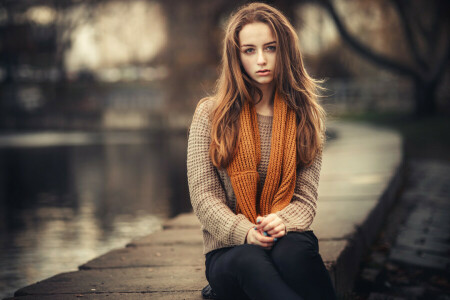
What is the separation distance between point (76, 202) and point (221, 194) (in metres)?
5.21

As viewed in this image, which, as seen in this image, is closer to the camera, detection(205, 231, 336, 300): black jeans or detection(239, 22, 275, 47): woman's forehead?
detection(205, 231, 336, 300): black jeans

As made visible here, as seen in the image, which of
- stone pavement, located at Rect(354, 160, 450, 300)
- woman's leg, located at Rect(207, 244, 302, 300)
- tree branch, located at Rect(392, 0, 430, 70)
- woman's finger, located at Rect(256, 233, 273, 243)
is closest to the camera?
woman's leg, located at Rect(207, 244, 302, 300)

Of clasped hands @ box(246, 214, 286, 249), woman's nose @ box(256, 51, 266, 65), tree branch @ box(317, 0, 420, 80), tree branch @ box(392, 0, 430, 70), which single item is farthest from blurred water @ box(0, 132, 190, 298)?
tree branch @ box(392, 0, 430, 70)

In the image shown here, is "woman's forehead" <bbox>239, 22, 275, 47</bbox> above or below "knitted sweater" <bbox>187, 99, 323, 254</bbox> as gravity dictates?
above

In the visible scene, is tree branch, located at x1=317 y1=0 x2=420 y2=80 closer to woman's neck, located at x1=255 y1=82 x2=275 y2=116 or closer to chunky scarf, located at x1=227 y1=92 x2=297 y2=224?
woman's neck, located at x1=255 y1=82 x2=275 y2=116

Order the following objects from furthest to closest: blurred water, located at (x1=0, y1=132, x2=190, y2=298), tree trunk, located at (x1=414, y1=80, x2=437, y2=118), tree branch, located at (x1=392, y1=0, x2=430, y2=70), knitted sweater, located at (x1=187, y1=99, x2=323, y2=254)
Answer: tree trunk, located at (x1=414, y1=80, x2=437, y2=118), tree branch, located at (x1=392, y1=0, x2=430, y2=70), blurred water, located at (x1=0, y1=132, x2=190, y2=298), knitted sweater, located at (x1=187, y1=99, x2=323, y2=254)

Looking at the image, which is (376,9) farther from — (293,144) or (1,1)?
(293,144)

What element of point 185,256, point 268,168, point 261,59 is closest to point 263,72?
point 261,59

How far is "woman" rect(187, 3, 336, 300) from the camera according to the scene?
108 inches

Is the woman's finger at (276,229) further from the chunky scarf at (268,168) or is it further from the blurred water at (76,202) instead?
the blurred water at (76,202)

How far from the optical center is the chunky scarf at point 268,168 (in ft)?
9.28

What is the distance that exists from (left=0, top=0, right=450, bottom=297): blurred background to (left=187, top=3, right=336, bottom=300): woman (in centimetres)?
27

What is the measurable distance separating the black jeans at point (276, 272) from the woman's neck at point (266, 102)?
617 mm

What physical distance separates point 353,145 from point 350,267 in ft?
23.8
